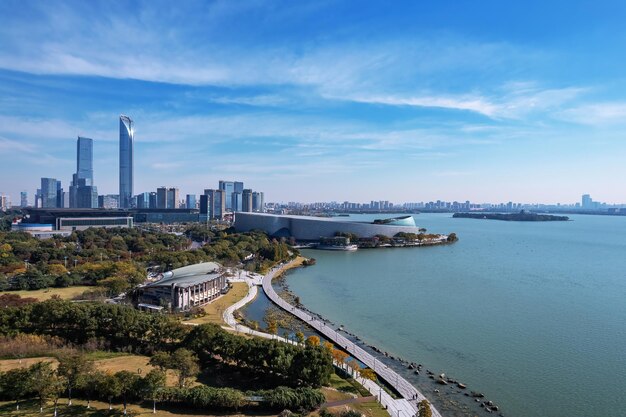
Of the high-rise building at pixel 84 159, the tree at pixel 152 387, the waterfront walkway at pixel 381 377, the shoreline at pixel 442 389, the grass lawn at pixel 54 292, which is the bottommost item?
the shoreline at pixel 442 389

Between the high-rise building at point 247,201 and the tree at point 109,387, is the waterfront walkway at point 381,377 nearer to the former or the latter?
the tree at point 109,387

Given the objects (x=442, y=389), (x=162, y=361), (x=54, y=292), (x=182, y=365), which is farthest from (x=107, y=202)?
(x=442, y=389)

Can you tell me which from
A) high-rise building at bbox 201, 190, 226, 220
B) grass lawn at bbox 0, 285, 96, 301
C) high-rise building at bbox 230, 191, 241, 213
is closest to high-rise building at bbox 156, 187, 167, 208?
high-rise building at bbox 201, 190, 226, 220

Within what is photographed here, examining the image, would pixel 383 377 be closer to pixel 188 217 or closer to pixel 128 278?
pixel 128 278

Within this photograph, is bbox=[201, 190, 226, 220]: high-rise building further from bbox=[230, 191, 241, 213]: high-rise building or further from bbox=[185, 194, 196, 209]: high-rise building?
bbox=[185, 194, 196, 209]: high-rise building

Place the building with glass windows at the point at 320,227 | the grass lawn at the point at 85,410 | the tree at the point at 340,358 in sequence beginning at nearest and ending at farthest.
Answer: the grass lawn at the point at 85,410
the tree at the point at 340,358
the building with glass windows at the point at 320,227

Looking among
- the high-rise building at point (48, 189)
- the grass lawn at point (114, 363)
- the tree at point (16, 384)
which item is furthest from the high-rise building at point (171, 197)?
the tree at point (16, 384)

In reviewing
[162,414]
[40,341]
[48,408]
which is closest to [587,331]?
[162,414]
